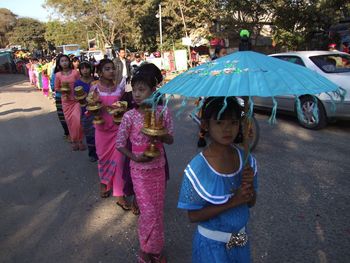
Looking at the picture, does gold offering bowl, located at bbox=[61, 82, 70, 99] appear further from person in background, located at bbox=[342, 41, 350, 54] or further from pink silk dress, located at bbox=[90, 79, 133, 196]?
person in background, located at bbox=[342, 41, 350, 54]

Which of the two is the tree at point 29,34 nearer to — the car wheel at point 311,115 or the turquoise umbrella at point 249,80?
the car wheel at point 311,115

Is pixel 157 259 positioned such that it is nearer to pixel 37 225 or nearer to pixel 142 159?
pixel 142 159

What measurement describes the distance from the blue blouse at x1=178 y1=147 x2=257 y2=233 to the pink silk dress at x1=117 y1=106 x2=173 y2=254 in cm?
106

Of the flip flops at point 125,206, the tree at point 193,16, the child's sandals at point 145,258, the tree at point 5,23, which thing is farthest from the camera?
the tree at point 5,23

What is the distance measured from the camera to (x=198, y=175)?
6.34ft

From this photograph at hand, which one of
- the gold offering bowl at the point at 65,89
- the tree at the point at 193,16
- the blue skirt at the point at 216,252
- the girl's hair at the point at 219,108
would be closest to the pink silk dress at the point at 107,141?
the gold offering bowl at the point at 65,89

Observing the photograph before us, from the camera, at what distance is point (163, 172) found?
3.17 metres

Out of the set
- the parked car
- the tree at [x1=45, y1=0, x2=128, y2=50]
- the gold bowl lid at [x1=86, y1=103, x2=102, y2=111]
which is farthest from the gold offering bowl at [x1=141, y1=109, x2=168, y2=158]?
the tree at [x1=45, y1=0, x2=128, y2=50]

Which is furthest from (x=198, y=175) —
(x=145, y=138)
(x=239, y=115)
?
(x=145, y=138)

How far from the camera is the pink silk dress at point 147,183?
118 inches

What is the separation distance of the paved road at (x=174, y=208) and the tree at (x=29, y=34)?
8455 centimetres

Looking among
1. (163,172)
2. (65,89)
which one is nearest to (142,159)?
(163,172)

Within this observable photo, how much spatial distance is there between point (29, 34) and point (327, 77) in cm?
8693

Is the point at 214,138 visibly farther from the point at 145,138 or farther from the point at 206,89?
the point at 145,138
